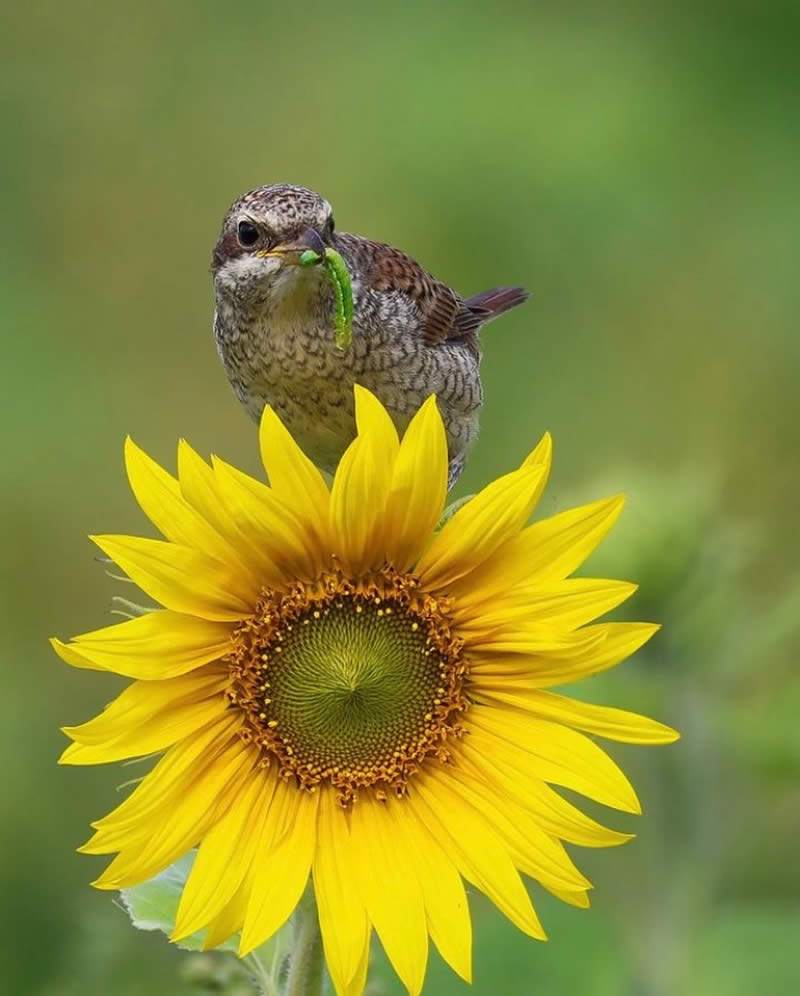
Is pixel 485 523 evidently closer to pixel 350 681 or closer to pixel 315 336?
pixel 350 681

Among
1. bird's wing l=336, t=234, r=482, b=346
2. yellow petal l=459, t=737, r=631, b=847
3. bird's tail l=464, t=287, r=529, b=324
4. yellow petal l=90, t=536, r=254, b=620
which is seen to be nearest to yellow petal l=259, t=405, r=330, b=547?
yellow petal l=90, t=536, r=254, b=620

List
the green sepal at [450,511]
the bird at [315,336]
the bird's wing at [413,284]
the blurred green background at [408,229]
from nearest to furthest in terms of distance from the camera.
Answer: the green sepal at [450,511]
the bird at [315,336]
the bird's wing at [413,284]
the blurred green background at [408,229]

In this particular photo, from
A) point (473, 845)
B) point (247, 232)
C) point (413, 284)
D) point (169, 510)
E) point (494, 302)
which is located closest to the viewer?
point (169, 510)

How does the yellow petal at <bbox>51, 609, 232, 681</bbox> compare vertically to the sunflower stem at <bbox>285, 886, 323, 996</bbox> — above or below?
above

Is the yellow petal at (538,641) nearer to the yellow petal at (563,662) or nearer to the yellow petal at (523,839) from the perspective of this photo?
the yellow petal at (563,662)

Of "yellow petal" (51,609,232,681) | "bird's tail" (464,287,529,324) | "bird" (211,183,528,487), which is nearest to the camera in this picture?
"yellow petal" (51,609,232,681)

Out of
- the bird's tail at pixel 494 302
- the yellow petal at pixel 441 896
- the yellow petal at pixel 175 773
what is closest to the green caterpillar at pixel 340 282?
the yellow petal at pixel 175 773

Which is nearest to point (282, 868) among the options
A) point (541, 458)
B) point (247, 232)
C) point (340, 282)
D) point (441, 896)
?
point (441, 896)

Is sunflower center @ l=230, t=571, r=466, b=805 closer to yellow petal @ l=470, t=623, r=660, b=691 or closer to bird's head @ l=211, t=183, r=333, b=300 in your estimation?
yellow petal @ l=470, t=623, r=660, b=691
